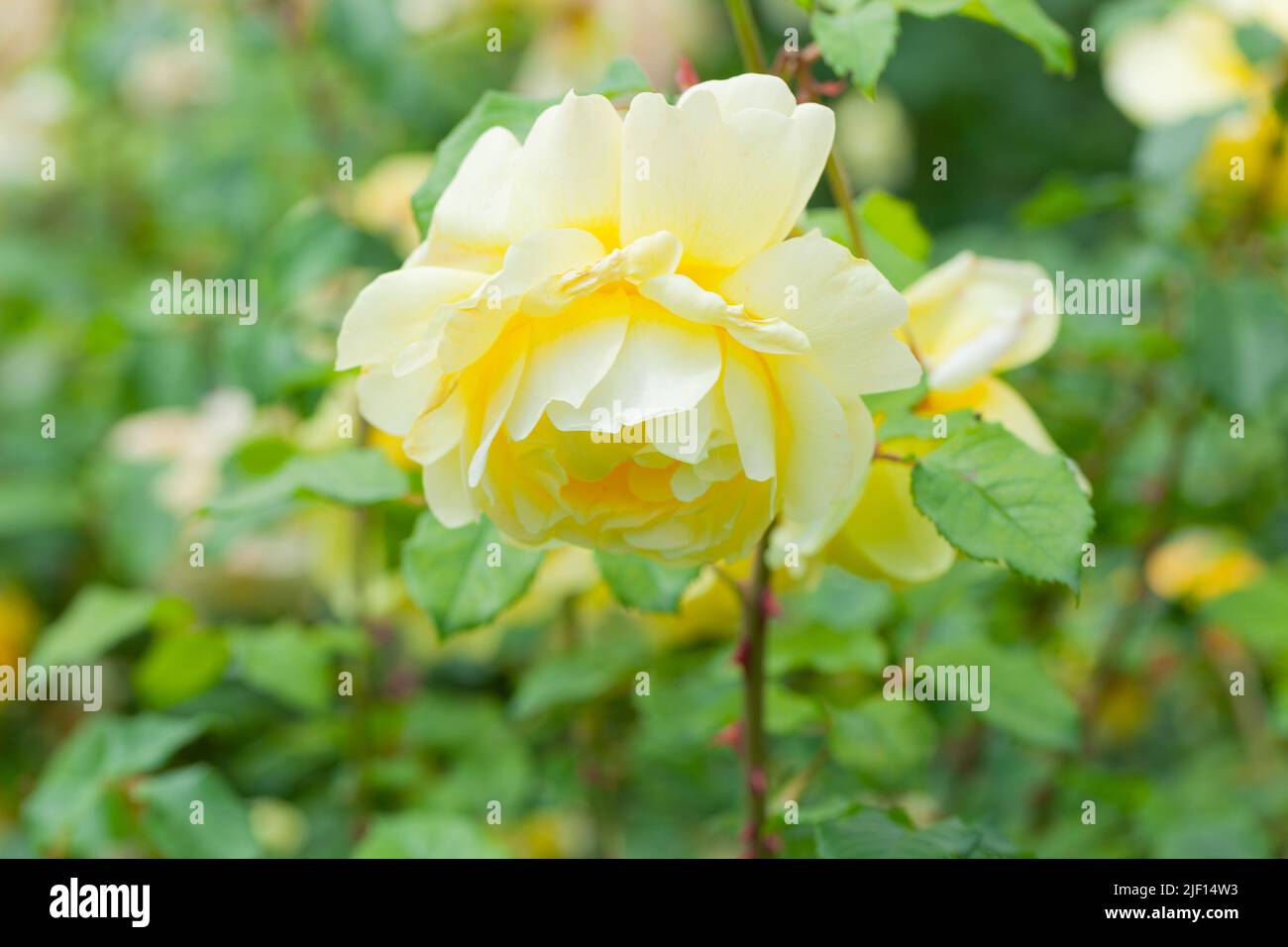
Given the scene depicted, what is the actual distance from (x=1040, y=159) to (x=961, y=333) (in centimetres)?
215

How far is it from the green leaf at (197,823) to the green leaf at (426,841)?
84 millimetres

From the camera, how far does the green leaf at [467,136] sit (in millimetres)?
610

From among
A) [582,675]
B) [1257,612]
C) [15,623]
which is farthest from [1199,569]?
[15,623]

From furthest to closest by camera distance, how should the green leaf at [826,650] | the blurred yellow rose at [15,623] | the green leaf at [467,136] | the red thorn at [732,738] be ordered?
1. the blurred yellow rose at [15,623]
2. the green leaf at [826,650]
3. the red thorn at [732,738]
4. the green leaf at [467,136]

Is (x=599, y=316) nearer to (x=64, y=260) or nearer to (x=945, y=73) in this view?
(x=64, y=260)

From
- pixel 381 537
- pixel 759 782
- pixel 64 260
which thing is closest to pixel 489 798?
pixel 381 537

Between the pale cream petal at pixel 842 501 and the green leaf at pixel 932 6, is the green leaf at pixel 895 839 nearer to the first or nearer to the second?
the pale cream petal at pixel 842 501

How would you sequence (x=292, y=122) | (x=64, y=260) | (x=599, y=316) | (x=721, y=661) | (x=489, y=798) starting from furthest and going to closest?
(x=64, y=260) → (x=292, y=122) → (x=489, y=798) → (x=721, y=661) → (x=599, y=316)

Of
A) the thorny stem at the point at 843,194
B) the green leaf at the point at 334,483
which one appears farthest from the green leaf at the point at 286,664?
the thorny stem at the point at 843,194

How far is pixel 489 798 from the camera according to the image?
1075 mm

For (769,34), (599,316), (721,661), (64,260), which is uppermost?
(769,34)
